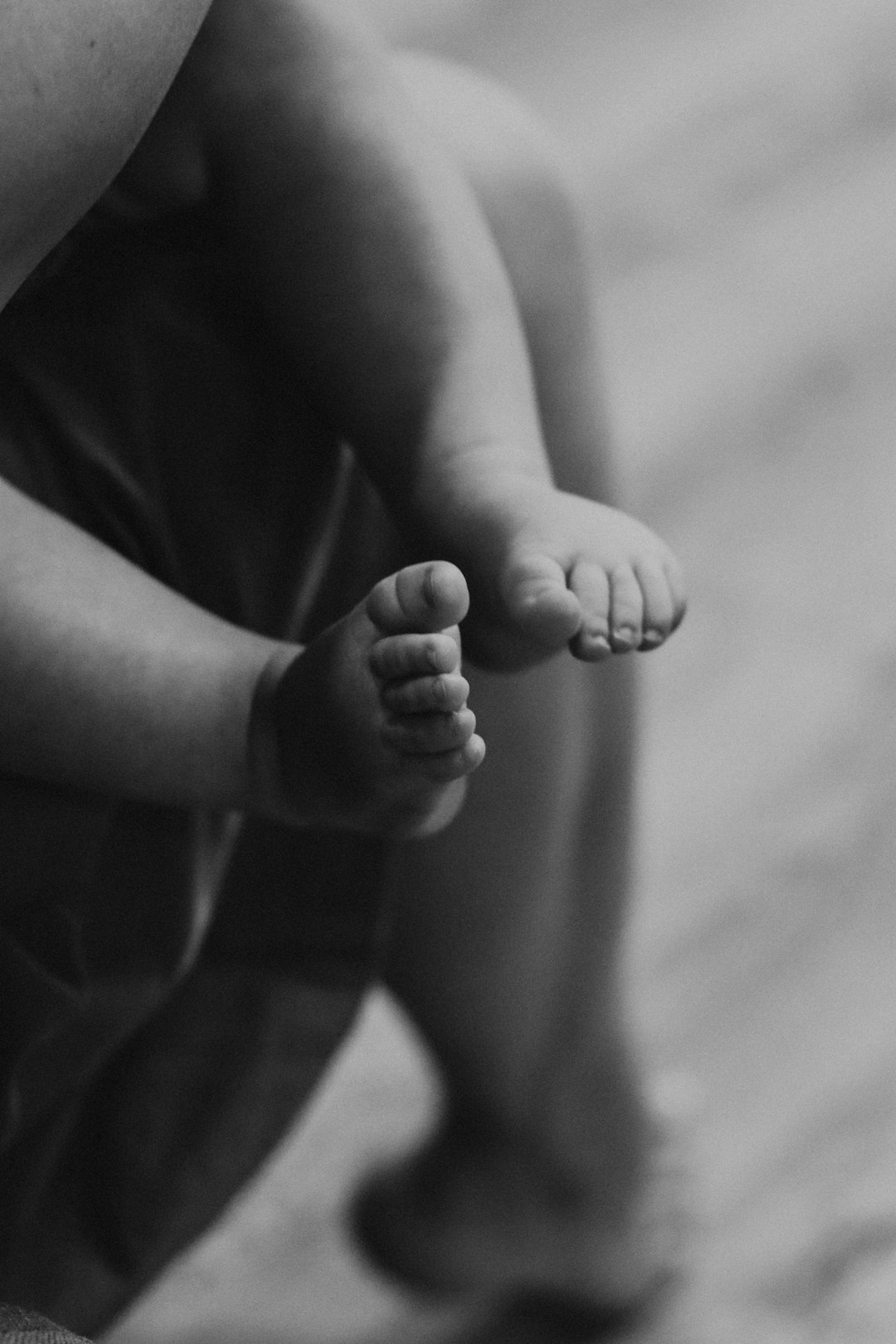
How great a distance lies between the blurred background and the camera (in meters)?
1.04

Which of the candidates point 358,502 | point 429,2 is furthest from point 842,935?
point 429,2

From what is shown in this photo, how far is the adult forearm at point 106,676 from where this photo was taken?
55cm

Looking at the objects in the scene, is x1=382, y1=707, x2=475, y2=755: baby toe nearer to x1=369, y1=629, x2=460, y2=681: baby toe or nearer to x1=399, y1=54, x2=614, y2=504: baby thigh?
x1=369, y1=629, x2=460, y2=681: baby toe

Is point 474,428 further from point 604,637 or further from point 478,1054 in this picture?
point 478,1054

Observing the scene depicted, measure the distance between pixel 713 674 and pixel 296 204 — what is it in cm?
82

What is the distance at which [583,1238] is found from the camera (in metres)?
0.98

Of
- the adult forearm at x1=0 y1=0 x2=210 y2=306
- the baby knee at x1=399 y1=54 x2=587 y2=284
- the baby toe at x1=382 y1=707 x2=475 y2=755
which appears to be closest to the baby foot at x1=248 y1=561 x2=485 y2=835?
the baby toe at x1=382 y1=707 x2=475 y2=755

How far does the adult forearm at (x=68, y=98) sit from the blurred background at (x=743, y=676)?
0.88 feet

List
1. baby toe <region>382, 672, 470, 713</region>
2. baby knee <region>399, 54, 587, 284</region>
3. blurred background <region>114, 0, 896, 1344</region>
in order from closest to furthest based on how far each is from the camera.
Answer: baby toe <region>382, 672, 470, 713</region>
baby knee <region>399, 54, 587, 284</region>
blurred background <region>114, 0, 896, 1344</region>

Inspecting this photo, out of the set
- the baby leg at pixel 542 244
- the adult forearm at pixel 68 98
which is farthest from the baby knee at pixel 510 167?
the adult forearm at pixel 68 98

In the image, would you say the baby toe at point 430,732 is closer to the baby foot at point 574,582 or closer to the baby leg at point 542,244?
the baby foot at point 574,582

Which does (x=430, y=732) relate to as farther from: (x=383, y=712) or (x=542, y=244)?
(x=542, y=244)

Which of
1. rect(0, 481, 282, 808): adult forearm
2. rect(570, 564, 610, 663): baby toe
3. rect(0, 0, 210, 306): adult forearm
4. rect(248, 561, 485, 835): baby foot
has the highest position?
rect(0, 0, 210, 306): adult forearm

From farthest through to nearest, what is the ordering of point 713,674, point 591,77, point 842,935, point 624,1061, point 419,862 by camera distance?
point 591,77, point 713,674, point 842,935, point 624,1061, point 419,862
